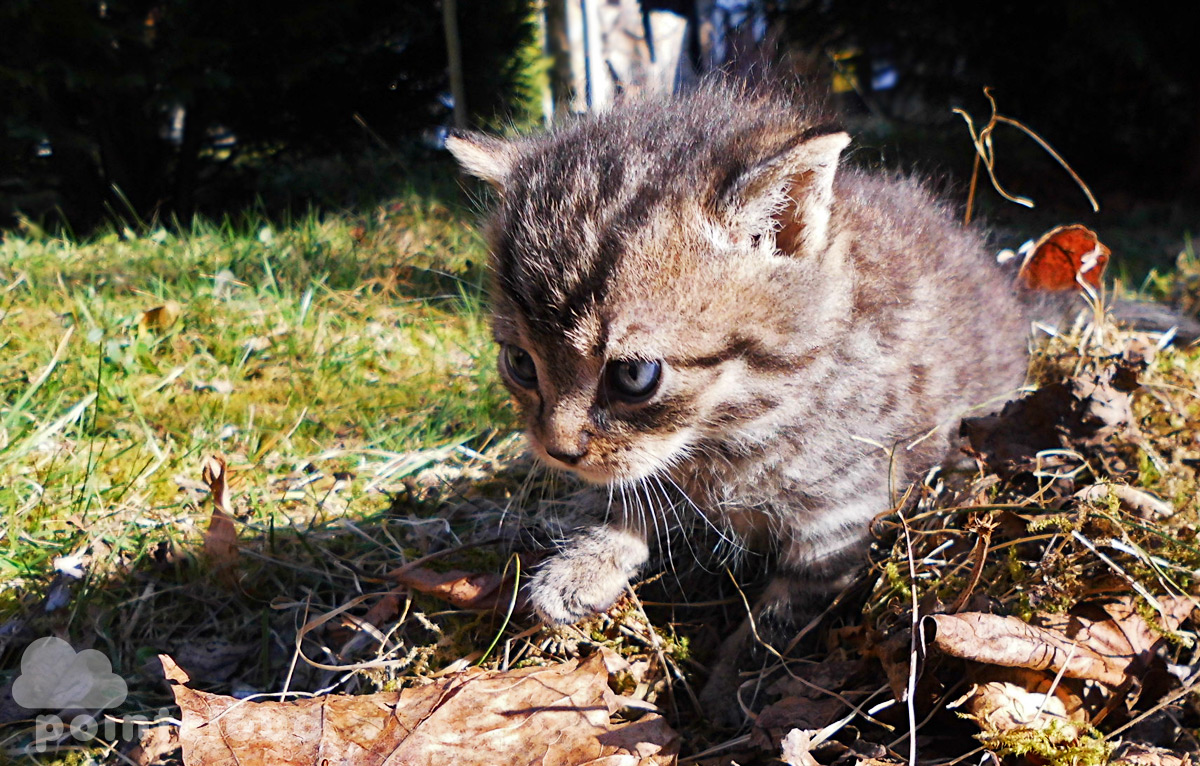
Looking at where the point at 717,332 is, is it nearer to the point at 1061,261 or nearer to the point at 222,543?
the point at 222,543

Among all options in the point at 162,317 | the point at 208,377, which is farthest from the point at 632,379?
the point at 162,317

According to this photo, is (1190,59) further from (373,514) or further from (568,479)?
(373,514)

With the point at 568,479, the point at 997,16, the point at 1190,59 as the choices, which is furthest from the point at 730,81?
the point at 1190,59

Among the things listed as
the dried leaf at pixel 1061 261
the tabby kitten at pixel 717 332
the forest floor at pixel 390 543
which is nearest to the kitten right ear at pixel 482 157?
the tabby kitten at pixel 717 332

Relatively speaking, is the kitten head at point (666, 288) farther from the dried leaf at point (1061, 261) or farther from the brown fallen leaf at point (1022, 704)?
the dried leaf at point (1061, 261)

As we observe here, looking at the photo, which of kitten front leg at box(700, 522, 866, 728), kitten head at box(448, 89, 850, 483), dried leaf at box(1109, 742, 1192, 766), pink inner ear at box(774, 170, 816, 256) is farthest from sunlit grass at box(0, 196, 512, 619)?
dried leaf at box(1109, 742, 1192, 766)

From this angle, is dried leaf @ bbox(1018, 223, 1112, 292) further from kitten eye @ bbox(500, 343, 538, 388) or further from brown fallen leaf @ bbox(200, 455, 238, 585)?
brown fallen leaf @ bbox(200, 455, 238, 585)
